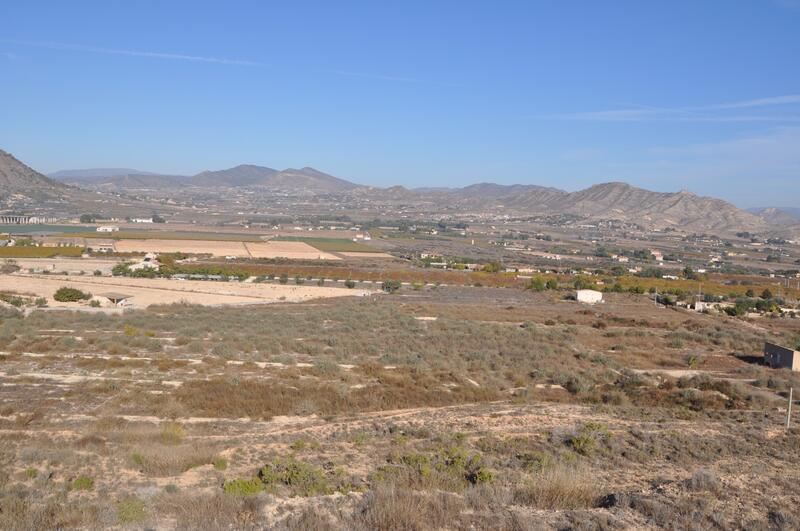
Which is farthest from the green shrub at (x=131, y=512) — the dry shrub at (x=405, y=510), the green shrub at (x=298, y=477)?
the dry shrub at (x=405, y=510)

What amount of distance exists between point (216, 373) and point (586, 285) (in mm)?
46877

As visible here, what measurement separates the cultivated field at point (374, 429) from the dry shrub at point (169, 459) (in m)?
0.05

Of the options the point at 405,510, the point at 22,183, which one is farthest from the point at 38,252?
the point at 22,183

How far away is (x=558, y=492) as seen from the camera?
9.73 meters

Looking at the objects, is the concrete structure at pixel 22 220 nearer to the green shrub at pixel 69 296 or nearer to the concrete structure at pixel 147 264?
the concrete structure at pixel 147 264

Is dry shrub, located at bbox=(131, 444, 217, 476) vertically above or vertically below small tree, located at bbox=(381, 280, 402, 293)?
above

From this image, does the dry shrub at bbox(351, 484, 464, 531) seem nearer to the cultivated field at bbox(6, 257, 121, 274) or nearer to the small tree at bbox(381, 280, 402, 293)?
the small tree at bbox(381, 280, 402, 293)

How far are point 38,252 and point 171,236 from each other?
31975 millimetres

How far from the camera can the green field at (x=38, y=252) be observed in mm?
64062

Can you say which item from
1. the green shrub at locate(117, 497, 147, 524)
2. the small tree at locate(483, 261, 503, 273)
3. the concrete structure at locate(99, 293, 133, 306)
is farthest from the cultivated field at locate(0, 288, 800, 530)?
the small tree at locate(483, 261, 503, 273)

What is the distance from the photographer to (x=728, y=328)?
38844mm

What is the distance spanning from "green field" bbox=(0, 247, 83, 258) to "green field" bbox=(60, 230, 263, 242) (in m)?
18.9

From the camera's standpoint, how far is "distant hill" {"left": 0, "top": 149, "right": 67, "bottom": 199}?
159 metres

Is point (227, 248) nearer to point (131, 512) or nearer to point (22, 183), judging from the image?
point (131, 512)
